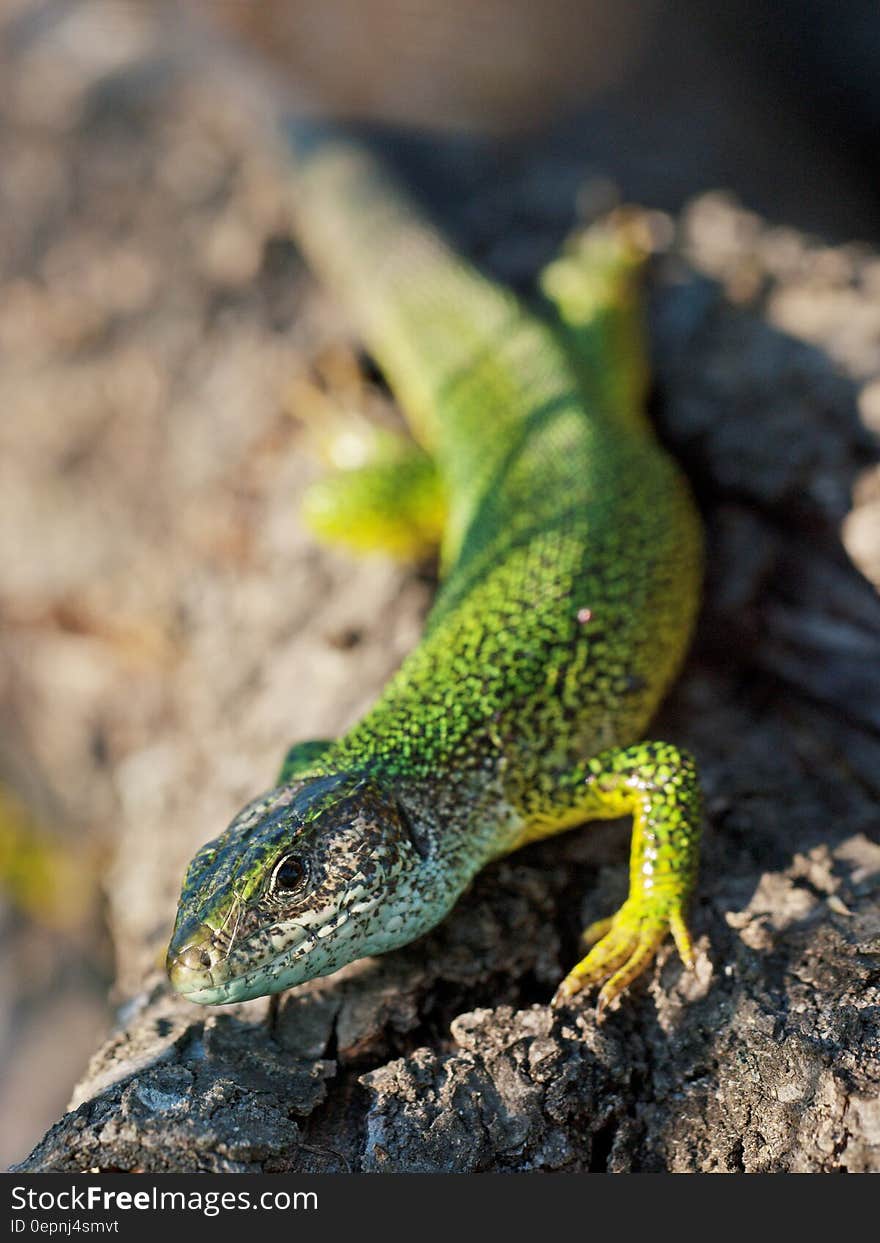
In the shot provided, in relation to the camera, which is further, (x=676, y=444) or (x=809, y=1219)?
(x=676, y=444)

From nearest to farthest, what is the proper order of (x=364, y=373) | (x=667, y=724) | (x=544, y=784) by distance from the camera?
(x=544, y=784) → (x=667, y=724) → (x=364, y=373)

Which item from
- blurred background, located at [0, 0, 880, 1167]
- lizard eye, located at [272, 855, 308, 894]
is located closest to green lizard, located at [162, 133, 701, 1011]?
lizard eye, located at [272, 855, 308, 894]

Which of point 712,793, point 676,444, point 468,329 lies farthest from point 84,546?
point 712,793

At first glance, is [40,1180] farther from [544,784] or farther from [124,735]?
[124,735]

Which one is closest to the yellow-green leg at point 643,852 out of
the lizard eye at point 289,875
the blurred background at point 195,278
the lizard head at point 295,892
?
the lizard head at point 295,892

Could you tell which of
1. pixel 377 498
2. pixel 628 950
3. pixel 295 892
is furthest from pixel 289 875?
pixel 377 498

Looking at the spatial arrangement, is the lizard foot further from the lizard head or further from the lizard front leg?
the lizard head

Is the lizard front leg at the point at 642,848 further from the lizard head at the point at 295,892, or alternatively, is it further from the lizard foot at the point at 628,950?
the lizard head at the point at 295,892
